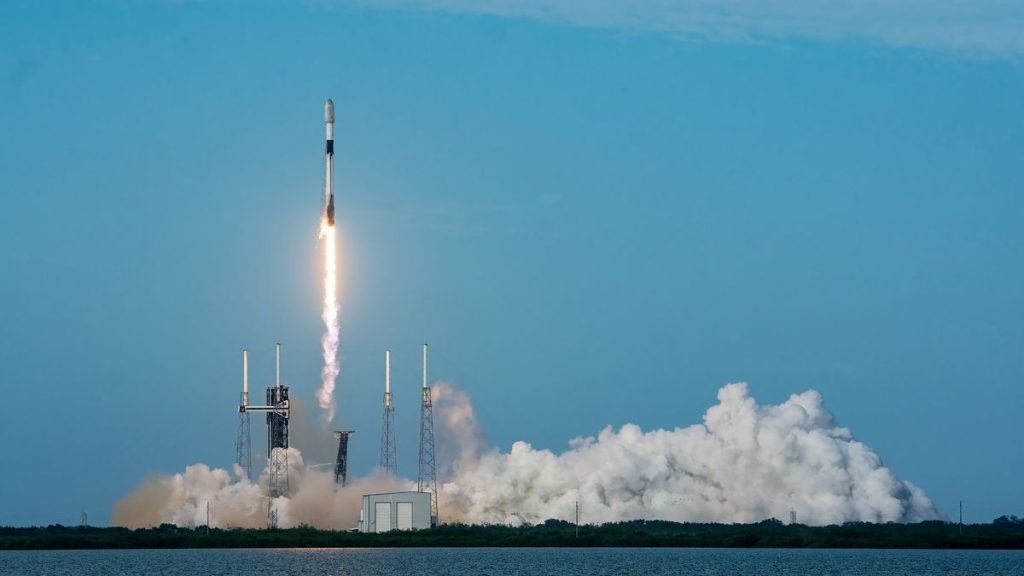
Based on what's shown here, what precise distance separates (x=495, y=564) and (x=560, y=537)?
23812 millimetres

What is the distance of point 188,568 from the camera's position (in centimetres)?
10788

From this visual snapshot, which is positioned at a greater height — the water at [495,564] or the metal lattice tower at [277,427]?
the metal lattice tower at [277,427]

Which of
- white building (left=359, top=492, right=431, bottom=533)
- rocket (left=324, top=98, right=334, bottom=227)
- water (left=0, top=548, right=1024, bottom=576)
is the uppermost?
rocket (left=324, top=98, right=334, bottom=227)

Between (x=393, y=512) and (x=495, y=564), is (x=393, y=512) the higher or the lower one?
the higher one

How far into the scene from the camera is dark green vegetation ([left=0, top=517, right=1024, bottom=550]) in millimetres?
126125

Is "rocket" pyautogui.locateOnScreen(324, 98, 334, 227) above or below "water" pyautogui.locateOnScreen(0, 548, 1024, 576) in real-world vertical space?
above

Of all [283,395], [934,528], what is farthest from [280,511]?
[934,528]

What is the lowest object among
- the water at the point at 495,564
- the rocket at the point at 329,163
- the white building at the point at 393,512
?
the water at the point at 495,564

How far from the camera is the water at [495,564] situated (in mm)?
103000

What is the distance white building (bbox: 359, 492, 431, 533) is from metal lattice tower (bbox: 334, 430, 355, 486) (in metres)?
2.92

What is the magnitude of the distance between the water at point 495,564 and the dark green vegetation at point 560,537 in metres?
1.16

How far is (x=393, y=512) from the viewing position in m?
126

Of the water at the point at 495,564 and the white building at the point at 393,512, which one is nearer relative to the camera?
the water at the point at 495,564

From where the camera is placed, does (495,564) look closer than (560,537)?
Answer: Yes
